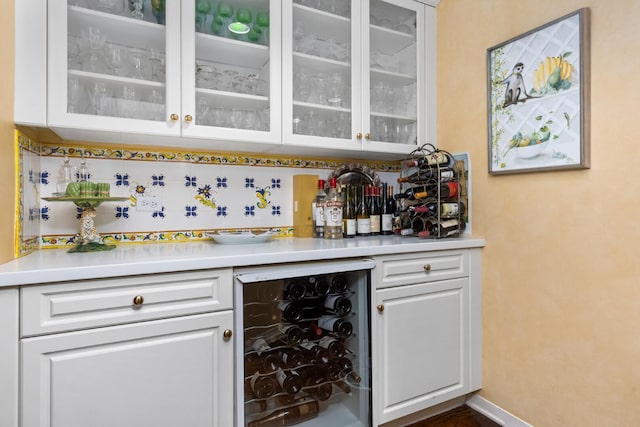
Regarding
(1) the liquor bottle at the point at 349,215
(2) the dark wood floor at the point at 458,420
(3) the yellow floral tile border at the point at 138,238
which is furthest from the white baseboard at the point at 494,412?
(3) the yellow floral tile border at the point at 138,238

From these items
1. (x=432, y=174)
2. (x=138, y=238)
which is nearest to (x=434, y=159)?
(x=432, y=174)

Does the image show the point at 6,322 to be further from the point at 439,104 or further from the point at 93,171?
the point at 439,104

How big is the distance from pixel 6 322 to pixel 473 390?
192 cm

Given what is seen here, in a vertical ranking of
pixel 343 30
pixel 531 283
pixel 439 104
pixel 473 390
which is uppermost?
pixel 343 30

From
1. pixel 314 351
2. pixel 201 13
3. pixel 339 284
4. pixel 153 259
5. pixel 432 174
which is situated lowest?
pixel 314 351

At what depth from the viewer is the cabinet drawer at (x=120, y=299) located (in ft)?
3.27

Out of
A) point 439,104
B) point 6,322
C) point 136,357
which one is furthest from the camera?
point 439,104

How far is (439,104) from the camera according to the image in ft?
6.73

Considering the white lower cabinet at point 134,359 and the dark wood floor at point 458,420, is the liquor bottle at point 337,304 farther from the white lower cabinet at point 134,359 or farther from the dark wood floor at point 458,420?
the dark wood floor at point 458,420

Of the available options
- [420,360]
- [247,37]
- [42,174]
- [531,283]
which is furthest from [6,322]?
[531,283]

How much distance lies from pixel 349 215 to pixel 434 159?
0.53 m

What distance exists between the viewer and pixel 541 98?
1508 millimetres

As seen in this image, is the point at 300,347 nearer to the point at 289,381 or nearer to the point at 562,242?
the point at 289,381

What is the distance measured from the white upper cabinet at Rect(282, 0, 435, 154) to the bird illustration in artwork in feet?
1.49
